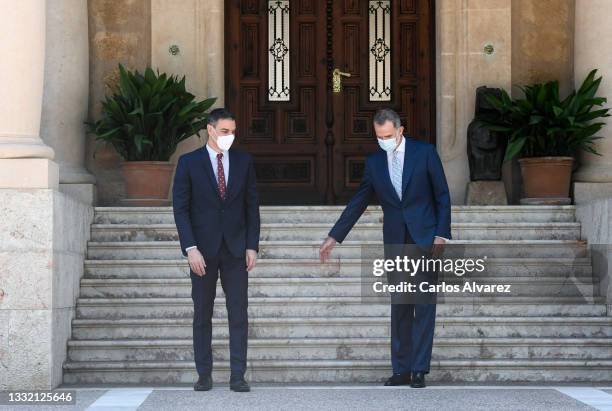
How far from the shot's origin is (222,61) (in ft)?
41.8

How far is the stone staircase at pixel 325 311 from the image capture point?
29.0 feet

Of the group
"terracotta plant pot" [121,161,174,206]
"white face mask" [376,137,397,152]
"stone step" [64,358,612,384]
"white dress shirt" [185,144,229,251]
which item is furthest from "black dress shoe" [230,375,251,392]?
"terracotta plant pot" [121,161,174,206]

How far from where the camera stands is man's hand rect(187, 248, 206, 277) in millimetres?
7656

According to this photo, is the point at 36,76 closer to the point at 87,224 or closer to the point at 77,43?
the point at 87,224

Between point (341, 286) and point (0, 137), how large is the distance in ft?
9.10

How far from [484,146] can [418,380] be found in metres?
4.54

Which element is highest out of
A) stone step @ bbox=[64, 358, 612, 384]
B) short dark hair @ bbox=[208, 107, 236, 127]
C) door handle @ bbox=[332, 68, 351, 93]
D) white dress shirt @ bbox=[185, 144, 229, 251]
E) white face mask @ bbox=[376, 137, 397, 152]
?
door handle @ bbox=[332, 68, 351, 93]

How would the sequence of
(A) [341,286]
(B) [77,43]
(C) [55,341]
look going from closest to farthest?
(C) [55,341]
(A) [341,286]
(B) [77,43]

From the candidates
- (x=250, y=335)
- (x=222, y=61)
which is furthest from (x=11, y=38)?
(x=222, y=61)

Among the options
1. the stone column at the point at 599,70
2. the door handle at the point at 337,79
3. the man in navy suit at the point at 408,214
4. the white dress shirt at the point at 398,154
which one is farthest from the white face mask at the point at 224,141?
the door handle at the point at 337,79

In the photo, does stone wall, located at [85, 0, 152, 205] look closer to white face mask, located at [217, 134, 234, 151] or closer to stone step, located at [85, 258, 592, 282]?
stone step, located at [85, 258, 592, 282]

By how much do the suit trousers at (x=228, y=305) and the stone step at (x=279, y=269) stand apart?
7.03 ft

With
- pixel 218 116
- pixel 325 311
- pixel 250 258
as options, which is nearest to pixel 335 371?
pixel 325 311

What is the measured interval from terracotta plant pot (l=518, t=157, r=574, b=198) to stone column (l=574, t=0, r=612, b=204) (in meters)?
0.18
